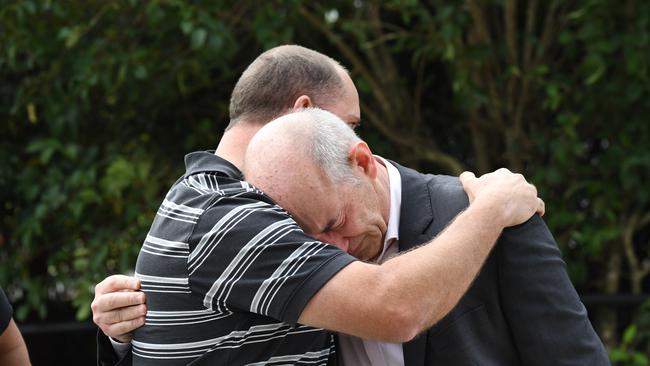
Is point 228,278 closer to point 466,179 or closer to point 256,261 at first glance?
point 256,261

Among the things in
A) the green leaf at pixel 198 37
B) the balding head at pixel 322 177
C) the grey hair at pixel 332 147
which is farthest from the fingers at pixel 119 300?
the green leaf at pixel 198 37

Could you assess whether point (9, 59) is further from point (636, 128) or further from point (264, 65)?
point (636, 128)

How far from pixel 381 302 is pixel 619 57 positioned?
285 centimetres

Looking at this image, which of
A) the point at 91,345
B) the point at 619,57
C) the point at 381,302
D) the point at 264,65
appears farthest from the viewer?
the point at 91,345

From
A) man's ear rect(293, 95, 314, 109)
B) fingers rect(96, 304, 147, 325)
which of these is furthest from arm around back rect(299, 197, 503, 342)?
man's ear rect(293, 95, 314, 109)

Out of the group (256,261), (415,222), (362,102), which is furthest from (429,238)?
(362,102)

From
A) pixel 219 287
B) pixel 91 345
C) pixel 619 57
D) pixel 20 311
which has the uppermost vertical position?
pixel 219 287

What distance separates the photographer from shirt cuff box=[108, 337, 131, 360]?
218cm

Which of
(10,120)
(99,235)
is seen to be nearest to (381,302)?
(99,235)

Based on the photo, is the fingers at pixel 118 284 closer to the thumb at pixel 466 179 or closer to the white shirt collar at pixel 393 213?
the white shirt collar at pixel 393 213

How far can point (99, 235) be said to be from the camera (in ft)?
14.9

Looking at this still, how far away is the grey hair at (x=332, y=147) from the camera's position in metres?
1.96

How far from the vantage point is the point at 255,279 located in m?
1.84

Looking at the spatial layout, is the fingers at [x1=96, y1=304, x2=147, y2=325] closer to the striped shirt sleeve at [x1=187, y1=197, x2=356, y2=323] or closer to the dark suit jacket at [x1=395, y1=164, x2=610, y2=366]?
the striped shirt sleeve at [x1=187, y1=197, x2=356, y2=323]
